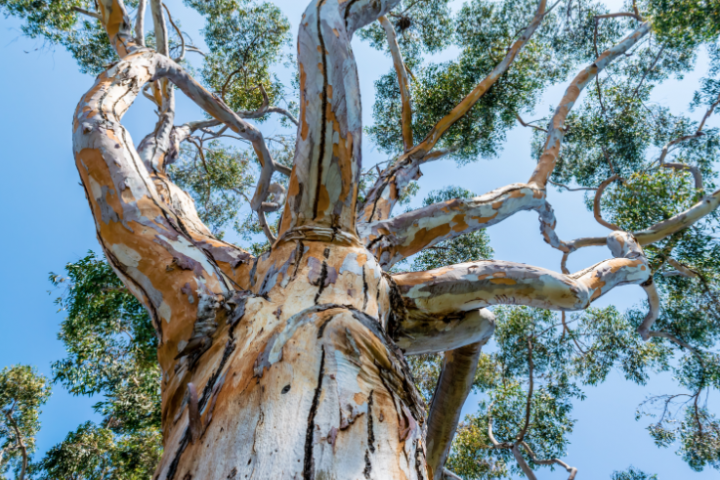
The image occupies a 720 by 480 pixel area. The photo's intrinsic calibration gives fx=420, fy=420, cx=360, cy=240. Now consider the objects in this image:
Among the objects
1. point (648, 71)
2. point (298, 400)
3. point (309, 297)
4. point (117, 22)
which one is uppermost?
point (648, 71)

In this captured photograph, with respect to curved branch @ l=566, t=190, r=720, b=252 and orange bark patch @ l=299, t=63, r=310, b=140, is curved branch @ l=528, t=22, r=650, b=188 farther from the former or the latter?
orange bark patch @ l=299, t=63, r=310, b=140

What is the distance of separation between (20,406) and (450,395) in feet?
26.6

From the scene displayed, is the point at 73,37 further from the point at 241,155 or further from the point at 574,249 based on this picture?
the point at 574,249

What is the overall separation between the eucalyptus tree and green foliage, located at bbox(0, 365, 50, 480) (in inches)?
55.8

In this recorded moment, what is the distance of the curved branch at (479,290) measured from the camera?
197cm

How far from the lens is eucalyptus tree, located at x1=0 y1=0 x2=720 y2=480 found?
41.3 inches

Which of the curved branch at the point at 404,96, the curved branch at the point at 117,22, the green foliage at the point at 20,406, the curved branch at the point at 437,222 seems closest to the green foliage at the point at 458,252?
the curved branch at the point at 404,96

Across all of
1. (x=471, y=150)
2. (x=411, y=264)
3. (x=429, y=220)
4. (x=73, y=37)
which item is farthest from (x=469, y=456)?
(x=73, y=37)

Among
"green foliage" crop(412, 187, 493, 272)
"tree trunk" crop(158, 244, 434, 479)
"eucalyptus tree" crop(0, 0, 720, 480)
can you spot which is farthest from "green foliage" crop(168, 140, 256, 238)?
"tree trunk" crop(158, 244, 434, 479)

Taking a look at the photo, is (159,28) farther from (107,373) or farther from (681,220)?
(681,220)

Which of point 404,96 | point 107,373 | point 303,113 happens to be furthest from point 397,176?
point 107,373

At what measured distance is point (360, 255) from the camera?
1762 millimetres

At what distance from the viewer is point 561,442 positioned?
16.6 ft

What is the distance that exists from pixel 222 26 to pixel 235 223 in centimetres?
320
